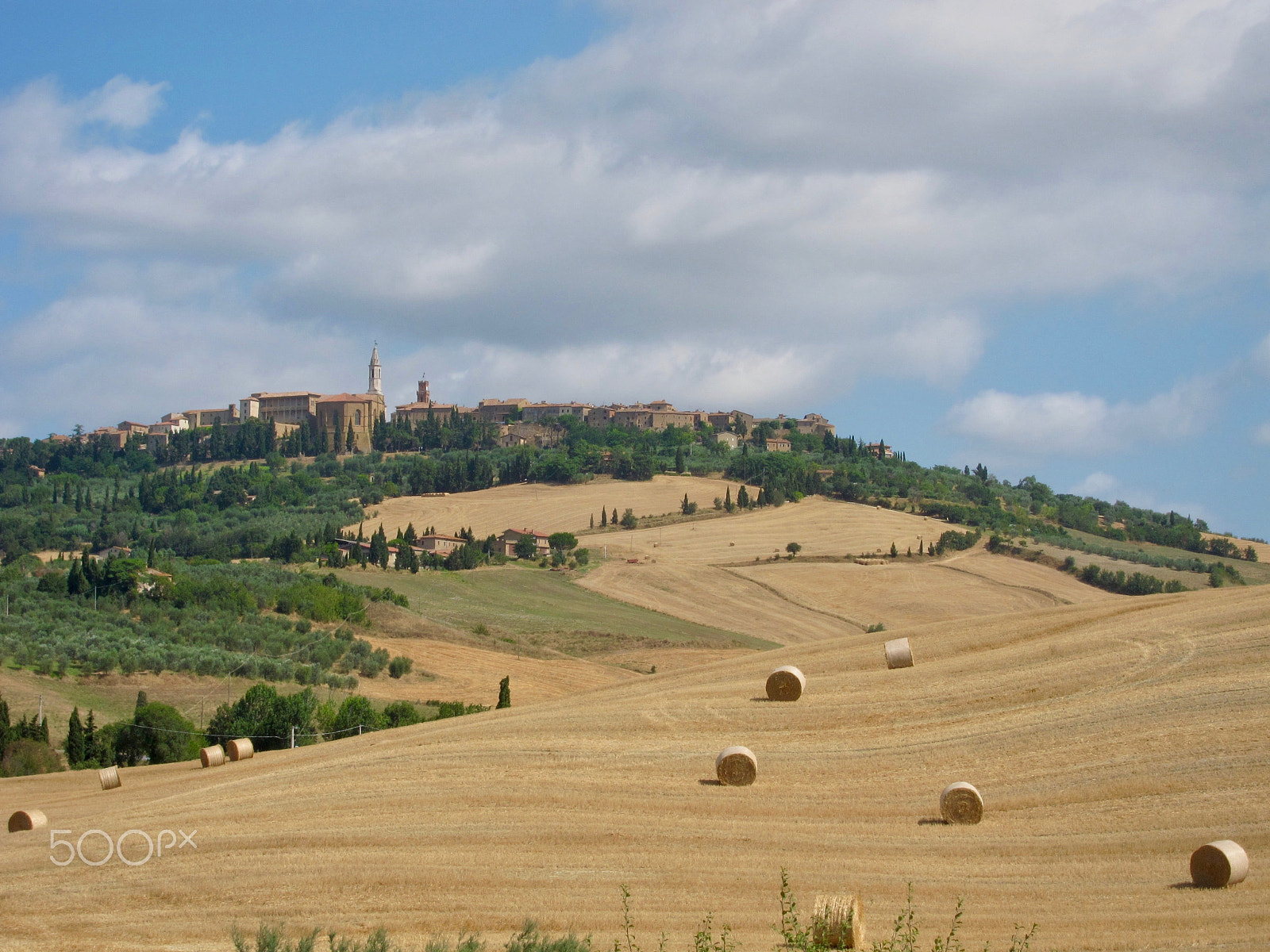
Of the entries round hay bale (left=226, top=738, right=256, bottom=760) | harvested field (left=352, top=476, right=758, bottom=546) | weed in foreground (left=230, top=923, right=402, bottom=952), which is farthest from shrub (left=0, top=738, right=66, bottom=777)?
harvested field (left=352, top=476, right=758, bottom=546)

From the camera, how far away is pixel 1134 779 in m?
19.9

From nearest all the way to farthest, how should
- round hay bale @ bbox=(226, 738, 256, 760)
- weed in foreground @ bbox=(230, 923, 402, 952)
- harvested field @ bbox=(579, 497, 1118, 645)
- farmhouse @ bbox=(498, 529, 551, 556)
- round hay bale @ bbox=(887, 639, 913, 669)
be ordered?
weed in foreground @ bbox=(230, 923, 402, 952) → round hay bale @ bbox=(887, 639, 913, 669) → round hay bale @ bbox=(226, 738, 256, 760) → harvested field @ bbox=(579, 497, 1118, 645) → farmhouse @ bbox=(498, 529, 551, 556)

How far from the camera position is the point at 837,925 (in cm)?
1409

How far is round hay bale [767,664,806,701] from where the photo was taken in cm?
2612

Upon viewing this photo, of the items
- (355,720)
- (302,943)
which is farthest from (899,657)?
(355,720)

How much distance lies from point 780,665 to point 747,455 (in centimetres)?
13337

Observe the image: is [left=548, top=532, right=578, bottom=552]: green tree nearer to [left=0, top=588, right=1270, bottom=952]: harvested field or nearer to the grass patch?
the grass patch

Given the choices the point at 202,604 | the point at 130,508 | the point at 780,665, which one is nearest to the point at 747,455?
the point at 130,508

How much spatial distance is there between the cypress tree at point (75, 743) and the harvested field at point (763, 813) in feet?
39.6

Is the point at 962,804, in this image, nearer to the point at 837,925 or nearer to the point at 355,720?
the point at 837,925

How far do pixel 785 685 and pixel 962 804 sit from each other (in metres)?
7.38

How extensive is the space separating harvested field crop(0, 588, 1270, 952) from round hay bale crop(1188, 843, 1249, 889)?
202 millimetres

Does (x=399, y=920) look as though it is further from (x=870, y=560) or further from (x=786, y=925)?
(x=870, y=560)

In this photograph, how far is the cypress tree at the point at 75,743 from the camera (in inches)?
1580
